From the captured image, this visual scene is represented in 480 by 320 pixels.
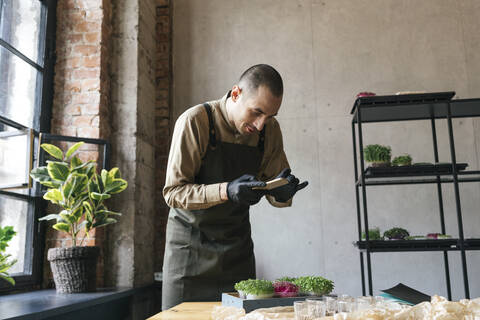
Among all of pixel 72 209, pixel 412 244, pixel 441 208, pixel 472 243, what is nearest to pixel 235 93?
pixel 72 209

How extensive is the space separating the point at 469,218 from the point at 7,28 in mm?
3559

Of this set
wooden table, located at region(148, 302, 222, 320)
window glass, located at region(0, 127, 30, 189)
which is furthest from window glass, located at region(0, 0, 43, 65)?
wooden table, located at region(148, 302, 222, 320)

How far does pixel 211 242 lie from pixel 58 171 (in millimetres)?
1157

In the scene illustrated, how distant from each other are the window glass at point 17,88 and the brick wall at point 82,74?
21cm

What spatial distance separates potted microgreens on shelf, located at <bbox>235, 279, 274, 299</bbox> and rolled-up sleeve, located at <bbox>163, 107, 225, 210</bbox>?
586 millimetres

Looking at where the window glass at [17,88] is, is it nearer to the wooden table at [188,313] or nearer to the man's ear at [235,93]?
the man's ear at [235,93]

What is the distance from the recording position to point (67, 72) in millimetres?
3281

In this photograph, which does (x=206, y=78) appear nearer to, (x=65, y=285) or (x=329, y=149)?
(x=329, y=149)

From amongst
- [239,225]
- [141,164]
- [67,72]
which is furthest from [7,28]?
[239,225]

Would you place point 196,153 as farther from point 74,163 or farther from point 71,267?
point 71,267

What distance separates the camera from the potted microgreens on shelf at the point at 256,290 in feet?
3.92

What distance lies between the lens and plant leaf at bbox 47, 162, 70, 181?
103 inches

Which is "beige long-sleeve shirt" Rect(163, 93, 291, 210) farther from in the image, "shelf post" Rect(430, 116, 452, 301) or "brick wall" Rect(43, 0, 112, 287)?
"shelf post" Rect(430, 116, 452, 301)

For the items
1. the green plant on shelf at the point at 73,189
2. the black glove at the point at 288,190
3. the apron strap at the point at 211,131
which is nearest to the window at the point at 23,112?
the green plant on shelf at the point at 73,189
